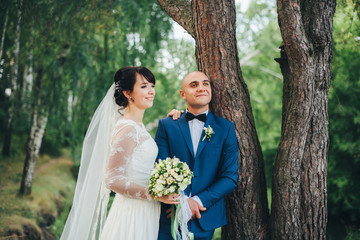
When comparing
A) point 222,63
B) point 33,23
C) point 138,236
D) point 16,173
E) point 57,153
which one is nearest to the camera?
point 138,236

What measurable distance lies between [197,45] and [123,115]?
1211 mm

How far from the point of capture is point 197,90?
3.21 meters

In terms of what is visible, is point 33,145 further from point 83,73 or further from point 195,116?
point 195,116

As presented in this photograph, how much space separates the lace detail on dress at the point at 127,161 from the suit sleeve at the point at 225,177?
56 centimetres

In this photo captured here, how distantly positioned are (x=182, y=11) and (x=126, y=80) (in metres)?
1.29

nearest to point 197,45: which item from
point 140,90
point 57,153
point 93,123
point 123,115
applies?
point 140,90

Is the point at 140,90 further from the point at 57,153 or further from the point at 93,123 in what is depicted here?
the point at 57,153

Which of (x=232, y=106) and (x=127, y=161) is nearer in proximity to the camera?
(x=127, y=161)

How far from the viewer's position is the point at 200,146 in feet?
10.2

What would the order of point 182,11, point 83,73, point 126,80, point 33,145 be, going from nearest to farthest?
point 126,80, point 182,11, point 83,73, point 33,145

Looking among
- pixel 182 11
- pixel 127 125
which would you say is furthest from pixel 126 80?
pixel 182 11

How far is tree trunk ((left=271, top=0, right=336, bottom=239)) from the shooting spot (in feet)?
10.9

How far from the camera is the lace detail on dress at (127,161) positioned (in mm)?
2889

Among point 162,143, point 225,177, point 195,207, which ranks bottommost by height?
point 195,207
